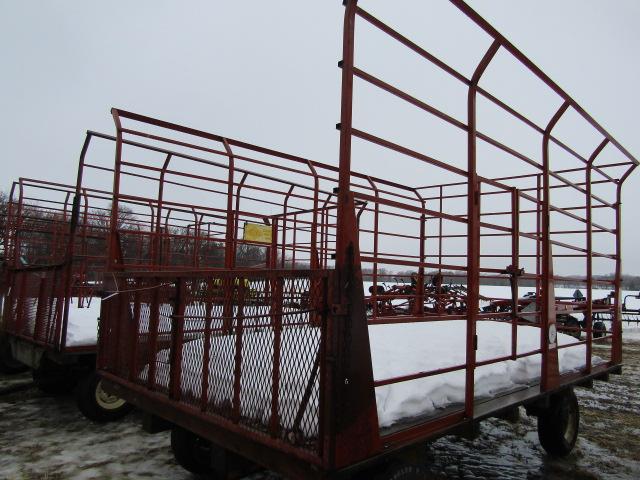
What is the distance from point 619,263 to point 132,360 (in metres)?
5.26

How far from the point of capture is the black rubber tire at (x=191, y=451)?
12.2 feet

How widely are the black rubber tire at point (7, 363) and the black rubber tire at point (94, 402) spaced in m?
2.78

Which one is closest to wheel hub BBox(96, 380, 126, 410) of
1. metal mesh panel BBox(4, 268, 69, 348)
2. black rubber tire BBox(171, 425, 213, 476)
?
metal mesh panel BBox(4, 268, 69, 348)

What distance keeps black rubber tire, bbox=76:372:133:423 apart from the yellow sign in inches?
99.7

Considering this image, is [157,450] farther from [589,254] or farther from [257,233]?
[589,254]

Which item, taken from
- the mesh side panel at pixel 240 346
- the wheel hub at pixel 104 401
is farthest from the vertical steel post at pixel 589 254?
the wheel hub at pixel 104 401

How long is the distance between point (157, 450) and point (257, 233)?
3100 millimetres

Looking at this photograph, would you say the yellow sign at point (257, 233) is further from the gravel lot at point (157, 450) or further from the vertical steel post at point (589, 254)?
the vertical steel post at point (589, 254)

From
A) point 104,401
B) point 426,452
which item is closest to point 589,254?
point 426,452

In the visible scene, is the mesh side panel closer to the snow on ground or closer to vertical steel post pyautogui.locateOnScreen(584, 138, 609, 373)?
the snow on ground

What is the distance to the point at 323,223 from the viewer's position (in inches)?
319

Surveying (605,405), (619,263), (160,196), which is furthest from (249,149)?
(605,405)

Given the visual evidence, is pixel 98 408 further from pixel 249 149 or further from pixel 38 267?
pixel 249 149

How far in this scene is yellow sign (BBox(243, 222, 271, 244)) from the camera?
6754mm
